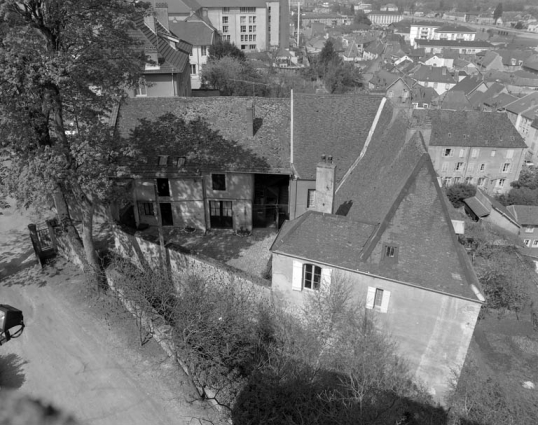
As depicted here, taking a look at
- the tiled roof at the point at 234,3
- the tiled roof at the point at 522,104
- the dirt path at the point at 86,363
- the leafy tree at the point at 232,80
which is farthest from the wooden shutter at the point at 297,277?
the tiled roof at the point at 234,3

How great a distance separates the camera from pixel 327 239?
21.2 meters

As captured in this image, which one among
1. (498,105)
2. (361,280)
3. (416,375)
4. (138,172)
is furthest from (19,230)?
(498,105)

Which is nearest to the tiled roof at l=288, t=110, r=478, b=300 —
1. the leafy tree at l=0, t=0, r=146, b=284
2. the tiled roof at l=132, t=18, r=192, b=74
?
the leafy tree at l=0, t=0, r=146, b=284

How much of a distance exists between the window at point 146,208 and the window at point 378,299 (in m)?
18.0

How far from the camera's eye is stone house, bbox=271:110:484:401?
19.1 m

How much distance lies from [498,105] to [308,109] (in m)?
75.8

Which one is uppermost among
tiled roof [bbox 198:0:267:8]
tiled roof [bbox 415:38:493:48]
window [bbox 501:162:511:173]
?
tiled roof [bbox 198:0:267:8]

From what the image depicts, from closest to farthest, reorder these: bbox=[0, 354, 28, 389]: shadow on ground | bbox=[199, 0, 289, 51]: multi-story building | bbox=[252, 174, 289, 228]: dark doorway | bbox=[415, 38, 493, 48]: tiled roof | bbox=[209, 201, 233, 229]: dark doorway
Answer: bbox=[0, 354, 28, 389]: shadow on ground, bbox=[209, 201, 233, 229]: dark doorway, bbox=[252, 174, 289, 228]: dark doorway, bbox=[199, 0, 289, 51]: multi-story building, bbox=[415, 38, 493, 48]: tiled roof

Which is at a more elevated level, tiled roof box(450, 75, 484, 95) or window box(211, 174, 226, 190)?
tiled roof box(450, 75, 484, 95)

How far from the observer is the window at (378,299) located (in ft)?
66.2

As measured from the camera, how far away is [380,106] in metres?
31.8

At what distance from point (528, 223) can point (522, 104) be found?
44.1 meters

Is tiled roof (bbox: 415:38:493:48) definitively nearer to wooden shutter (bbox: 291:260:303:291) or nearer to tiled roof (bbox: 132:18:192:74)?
tiled roof (bbox: 132:18:192:74)

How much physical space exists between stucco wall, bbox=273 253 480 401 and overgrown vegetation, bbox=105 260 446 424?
63 centimetres
